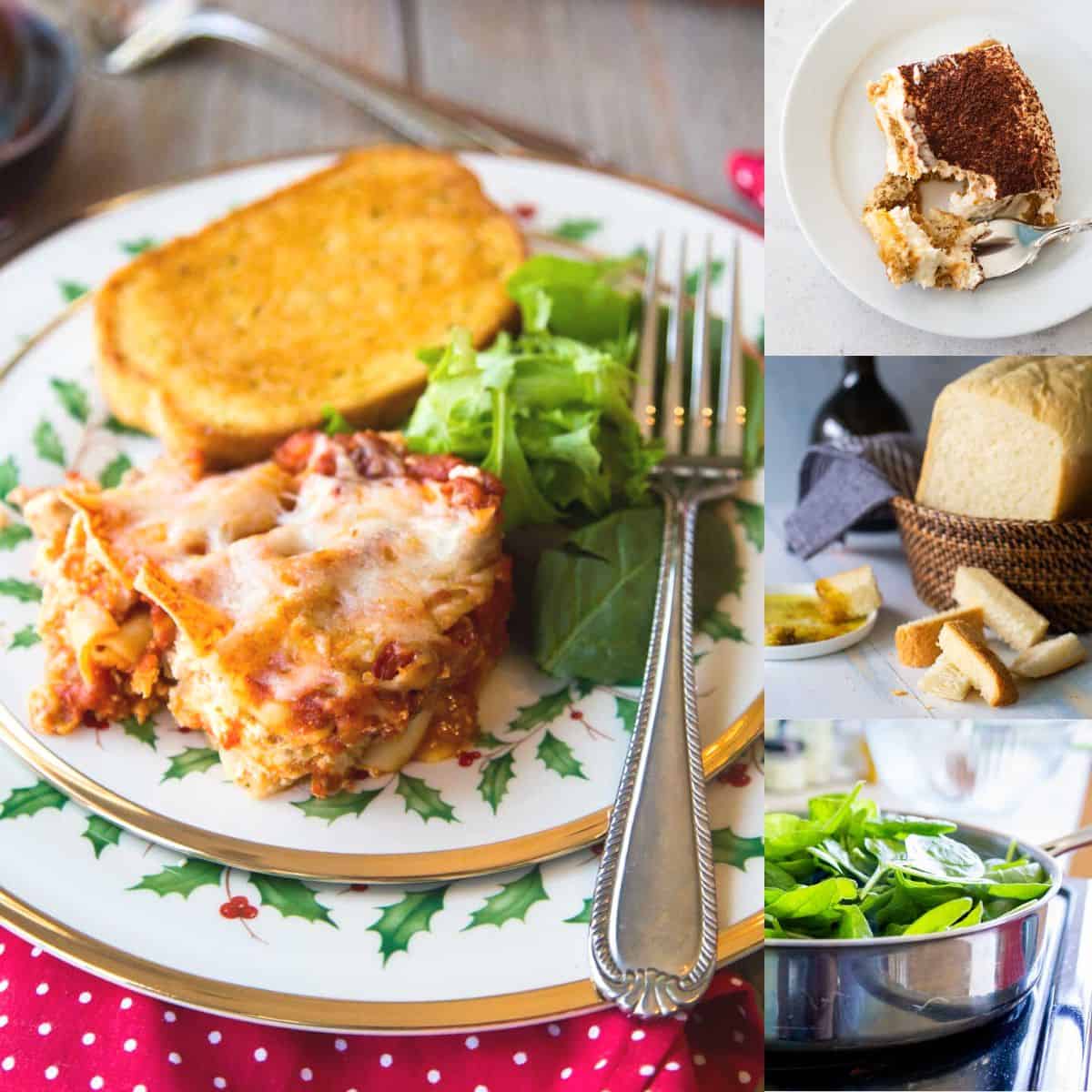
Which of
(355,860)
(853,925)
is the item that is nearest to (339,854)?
(355,860)

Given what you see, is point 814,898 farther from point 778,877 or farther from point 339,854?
point 339,854

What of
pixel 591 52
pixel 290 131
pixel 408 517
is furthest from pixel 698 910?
pixel 591 52

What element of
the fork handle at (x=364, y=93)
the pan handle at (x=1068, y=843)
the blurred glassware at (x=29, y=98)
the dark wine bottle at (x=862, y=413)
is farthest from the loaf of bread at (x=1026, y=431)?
the blurred glassware at (x=29, y=98)

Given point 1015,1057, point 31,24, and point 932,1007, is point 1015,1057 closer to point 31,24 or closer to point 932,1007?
point 932,1007

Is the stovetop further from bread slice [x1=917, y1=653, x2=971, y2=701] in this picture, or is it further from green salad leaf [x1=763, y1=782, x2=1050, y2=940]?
bread slice [x1=917, y1=653, x2=971, y2=701]

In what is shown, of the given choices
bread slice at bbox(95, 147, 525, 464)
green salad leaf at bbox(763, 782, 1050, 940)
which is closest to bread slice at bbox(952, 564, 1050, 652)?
green salad leaf at bbox(763, 782, 1050, 940)
